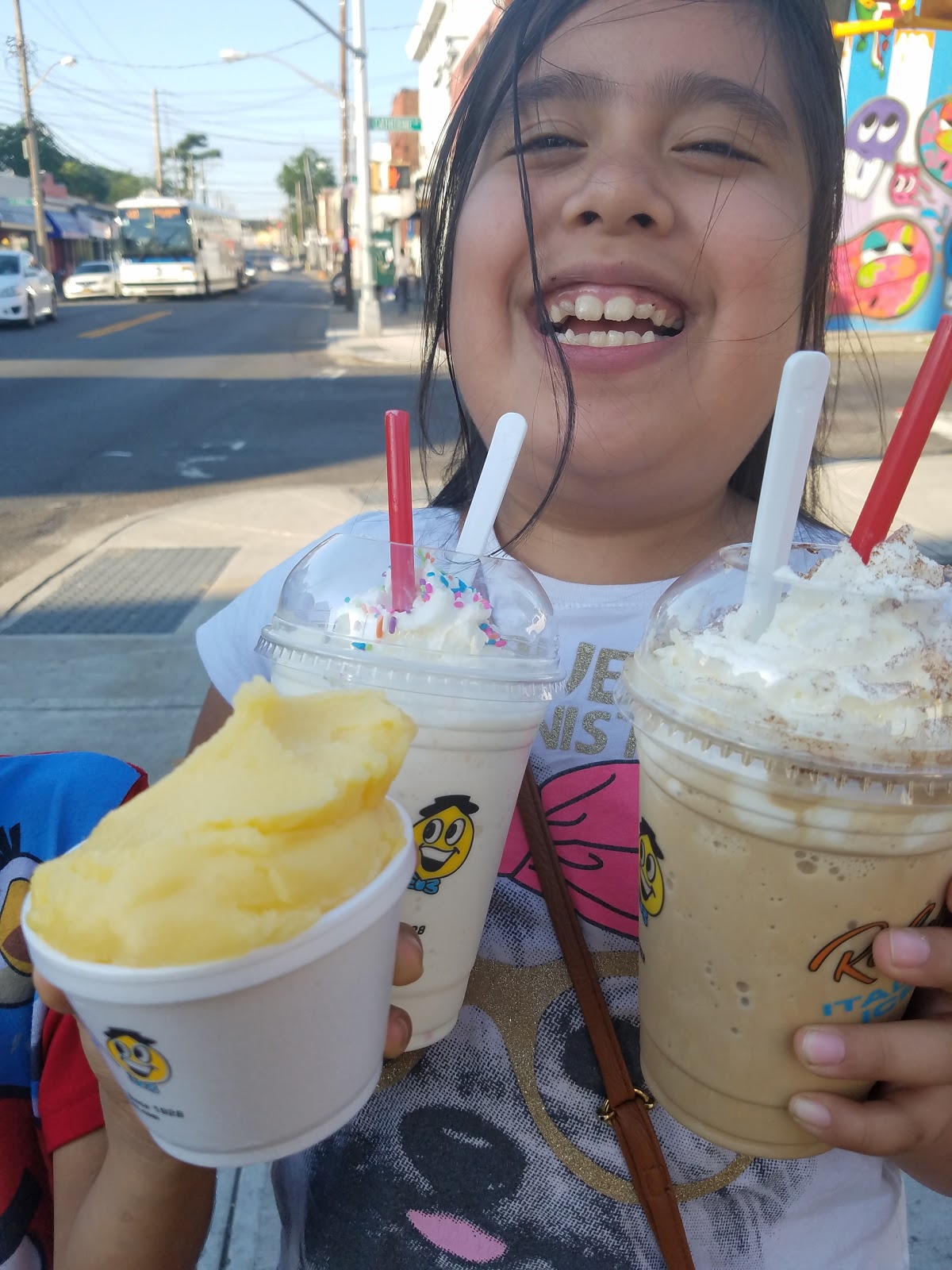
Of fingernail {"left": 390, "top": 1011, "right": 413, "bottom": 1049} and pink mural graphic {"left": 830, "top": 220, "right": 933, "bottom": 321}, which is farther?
pink mural graphic {"left": 830, "top": 220, "right": 933, "bottom": 321}

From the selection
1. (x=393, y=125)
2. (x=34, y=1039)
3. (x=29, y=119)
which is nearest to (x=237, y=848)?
(x=34, y=1039)

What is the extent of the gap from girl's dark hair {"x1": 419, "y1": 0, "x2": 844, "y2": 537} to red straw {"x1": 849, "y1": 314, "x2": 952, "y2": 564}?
47 cm

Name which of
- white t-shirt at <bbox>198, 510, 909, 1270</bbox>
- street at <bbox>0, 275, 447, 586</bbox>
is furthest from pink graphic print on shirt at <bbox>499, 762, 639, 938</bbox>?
street at <bbox>0, 275, 447, 586</bbox>

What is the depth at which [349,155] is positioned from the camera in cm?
3791

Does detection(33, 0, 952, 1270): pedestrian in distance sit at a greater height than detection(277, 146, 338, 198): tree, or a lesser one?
lesser

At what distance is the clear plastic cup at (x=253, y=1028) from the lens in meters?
0.69

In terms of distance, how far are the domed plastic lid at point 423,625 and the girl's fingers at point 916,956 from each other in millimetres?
413

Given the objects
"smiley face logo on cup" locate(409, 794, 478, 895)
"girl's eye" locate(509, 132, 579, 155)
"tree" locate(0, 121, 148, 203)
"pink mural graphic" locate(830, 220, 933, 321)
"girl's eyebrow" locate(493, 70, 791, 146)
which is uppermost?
"tree" locate(0, 121, 148, 203)

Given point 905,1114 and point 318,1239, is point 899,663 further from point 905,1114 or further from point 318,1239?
point 318,1239

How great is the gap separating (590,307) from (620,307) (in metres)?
0.04

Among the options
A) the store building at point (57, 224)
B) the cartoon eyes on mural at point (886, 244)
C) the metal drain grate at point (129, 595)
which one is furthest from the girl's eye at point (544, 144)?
the store building at point (57, 224)

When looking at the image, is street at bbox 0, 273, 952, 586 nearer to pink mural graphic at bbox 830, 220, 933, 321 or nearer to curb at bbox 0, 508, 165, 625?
curb at bbox 0, 508, 165, 625

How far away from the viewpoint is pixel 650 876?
3.36ft

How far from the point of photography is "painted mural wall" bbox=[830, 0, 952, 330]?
14.6 meters
